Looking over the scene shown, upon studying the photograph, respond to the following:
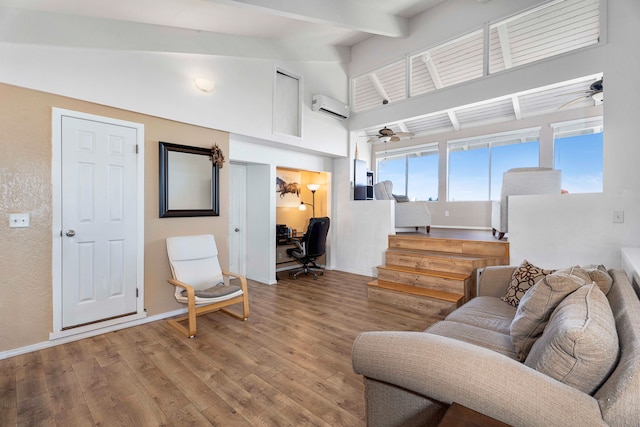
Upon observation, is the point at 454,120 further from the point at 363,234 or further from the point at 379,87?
the point at 363,234

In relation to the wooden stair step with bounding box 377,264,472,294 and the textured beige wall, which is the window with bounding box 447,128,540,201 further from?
the textured beige wall

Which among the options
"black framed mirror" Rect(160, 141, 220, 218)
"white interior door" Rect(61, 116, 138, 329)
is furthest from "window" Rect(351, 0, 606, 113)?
"white interior door" Rect(61, 116, 138, 329)

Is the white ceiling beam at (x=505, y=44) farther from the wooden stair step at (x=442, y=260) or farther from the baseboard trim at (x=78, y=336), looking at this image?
the baseboard trim at (x=78, y=336)

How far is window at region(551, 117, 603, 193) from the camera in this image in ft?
18.9

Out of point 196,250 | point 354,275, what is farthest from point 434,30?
point 196,250

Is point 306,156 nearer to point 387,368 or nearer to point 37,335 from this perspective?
point 37,335

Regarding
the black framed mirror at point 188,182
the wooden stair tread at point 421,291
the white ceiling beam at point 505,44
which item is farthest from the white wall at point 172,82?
the white ceiling beam at point 505,44

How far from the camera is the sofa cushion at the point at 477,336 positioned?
172 centimetres

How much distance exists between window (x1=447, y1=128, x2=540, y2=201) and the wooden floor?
15.8 feet

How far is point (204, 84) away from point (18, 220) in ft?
7.70

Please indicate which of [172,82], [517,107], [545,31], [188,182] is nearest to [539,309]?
[188,182]

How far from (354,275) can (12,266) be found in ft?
15.0

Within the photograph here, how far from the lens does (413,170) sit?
803cm

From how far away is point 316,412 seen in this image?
1.84 m
